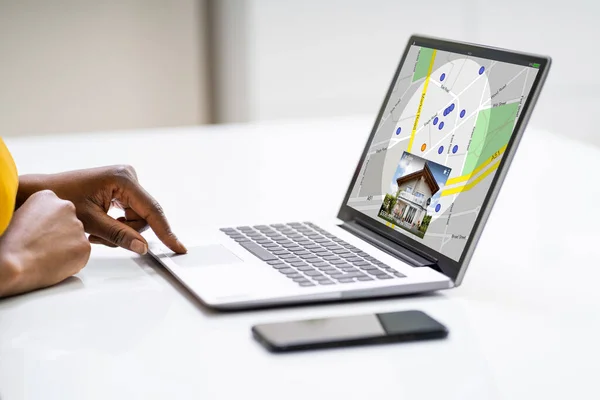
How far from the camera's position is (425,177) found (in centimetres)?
115

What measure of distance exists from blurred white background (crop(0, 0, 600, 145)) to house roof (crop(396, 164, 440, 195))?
266 cm

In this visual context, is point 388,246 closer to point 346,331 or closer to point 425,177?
point 425,177

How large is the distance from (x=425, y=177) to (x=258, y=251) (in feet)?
0.76

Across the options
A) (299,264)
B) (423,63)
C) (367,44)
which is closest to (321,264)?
(299,264)

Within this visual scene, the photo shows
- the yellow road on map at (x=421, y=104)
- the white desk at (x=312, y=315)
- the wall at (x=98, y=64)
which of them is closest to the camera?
the white desk at (x=312, y=315)

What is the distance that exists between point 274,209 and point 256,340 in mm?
578

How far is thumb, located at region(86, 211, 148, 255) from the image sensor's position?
3.71ft

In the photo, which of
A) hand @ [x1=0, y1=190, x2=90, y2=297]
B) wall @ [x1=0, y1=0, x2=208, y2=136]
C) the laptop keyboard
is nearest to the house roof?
the laptop keyboard

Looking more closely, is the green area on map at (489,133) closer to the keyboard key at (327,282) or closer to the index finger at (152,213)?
the keyboard key at (327,282)

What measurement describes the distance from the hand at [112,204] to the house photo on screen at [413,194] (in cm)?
28

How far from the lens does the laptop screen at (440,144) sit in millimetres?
1065

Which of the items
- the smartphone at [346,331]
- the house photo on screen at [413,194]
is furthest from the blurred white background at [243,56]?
the smartphone at [346,331]

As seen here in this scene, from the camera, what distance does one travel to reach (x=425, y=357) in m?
0.84

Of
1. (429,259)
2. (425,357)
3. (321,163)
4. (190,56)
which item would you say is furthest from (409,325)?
(190,56)
